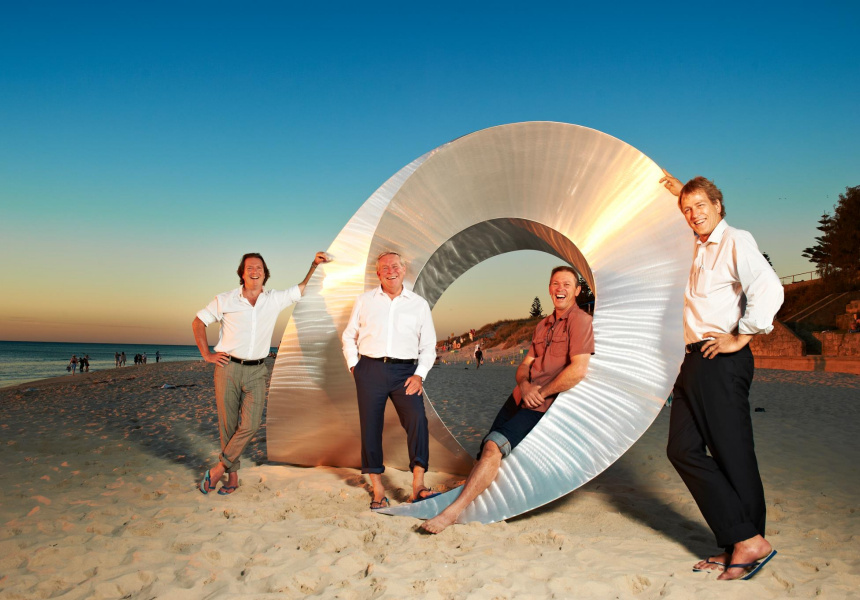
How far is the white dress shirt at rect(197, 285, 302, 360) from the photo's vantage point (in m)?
4.86

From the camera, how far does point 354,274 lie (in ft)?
18.0

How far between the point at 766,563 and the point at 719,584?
19.0 inches

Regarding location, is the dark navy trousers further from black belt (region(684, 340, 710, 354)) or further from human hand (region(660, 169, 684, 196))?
human hand (region(660, 169, 684, 196))

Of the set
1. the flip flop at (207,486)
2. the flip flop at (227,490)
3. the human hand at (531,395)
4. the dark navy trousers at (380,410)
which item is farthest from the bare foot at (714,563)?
the flip flop at (207,486)

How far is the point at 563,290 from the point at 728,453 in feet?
5.01

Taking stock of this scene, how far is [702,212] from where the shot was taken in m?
3.31

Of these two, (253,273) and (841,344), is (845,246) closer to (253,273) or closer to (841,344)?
(841,344)

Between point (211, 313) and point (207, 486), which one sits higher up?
point (211, 313)

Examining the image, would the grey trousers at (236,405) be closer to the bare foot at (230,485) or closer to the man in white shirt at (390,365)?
the bare foot at (230,485)

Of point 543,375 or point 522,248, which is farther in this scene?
point 522,248

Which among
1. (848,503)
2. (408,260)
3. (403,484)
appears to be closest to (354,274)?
(408,260)

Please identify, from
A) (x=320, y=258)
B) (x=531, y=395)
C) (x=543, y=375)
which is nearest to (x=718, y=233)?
(x=543, y=375)

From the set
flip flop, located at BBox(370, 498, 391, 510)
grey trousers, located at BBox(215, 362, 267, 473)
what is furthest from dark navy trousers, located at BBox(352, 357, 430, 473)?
grey trousers, located at BBox(215, 362, 267, 473)

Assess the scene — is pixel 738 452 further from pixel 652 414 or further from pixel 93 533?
pixel 93 533
